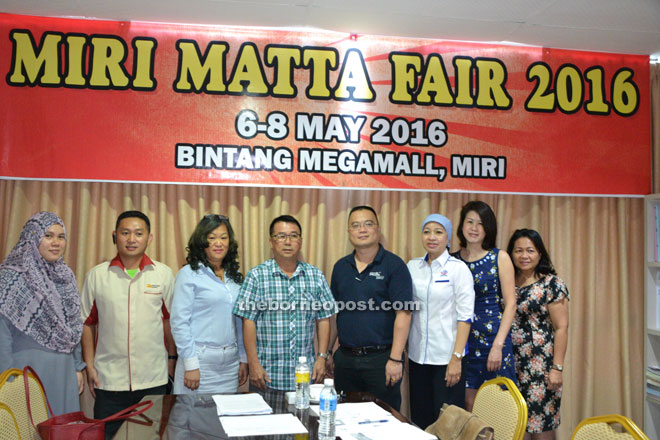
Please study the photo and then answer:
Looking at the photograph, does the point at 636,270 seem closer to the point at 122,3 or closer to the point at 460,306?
the point at 460,306

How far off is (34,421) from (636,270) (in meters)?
3.92

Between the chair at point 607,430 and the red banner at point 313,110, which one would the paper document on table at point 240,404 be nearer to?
the chair at point 607,430

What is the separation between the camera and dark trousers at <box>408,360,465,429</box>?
3191 mm

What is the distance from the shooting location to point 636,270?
4.12 meters

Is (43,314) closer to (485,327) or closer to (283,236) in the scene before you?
(283,236)

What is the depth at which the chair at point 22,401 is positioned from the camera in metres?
2.08

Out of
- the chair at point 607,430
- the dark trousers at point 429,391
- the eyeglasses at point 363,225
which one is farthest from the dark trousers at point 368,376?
the chair at point 607,430

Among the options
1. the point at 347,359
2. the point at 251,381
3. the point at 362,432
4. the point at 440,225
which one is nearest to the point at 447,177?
Answer: the point at 440,225

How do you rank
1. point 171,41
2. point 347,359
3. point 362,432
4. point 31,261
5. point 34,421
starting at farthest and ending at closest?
point 171,41, point 347,359, point 31,261, point 34,421, point 362,432

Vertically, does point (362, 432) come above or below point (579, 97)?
below

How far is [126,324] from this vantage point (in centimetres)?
313

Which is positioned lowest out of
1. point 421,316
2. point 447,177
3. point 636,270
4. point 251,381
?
point 251,381

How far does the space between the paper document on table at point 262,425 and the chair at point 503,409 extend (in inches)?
31.0

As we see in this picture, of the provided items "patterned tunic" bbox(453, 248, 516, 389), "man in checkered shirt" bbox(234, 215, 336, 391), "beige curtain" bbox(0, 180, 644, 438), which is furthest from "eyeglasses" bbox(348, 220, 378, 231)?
"patterned tunic" bbox(453, 248, 516, 389)
